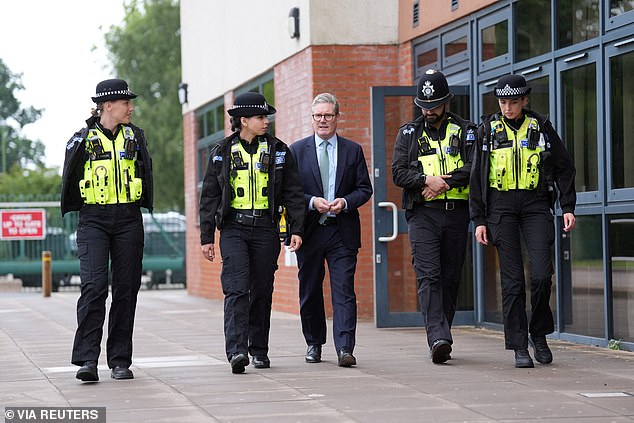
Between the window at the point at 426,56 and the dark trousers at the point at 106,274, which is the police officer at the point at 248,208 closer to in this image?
the dark trousers at the point at 106,274

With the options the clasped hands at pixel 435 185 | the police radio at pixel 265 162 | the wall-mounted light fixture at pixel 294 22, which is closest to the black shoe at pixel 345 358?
the clasped hands at pixel 435 185

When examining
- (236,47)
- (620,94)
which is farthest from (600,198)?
(236,47)

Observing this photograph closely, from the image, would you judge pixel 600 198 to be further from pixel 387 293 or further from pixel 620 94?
pixel 387 293

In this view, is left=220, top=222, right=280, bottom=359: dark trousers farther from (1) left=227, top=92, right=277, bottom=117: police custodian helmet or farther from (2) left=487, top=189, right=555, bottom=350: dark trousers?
(2) left=487, top=189, right=555, bottom=350: dark trousers

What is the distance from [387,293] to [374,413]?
642cm

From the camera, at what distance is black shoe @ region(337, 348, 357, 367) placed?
961cm

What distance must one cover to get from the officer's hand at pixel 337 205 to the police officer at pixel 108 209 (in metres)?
1.35

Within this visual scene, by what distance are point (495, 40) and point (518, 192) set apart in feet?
12.4

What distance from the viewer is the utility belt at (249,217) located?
950 centimetres

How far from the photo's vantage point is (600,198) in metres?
11.0

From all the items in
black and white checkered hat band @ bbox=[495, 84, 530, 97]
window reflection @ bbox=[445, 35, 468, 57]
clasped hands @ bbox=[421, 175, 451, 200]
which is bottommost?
clasped hands @ bbox=[421, 175, 451, 200]

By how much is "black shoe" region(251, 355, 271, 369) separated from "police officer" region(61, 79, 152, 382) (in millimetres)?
937

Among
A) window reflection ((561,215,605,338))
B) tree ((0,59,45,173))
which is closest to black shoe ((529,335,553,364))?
window reflection ((561,215,605,338))

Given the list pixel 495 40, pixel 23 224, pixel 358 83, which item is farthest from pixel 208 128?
pixel 495 40
